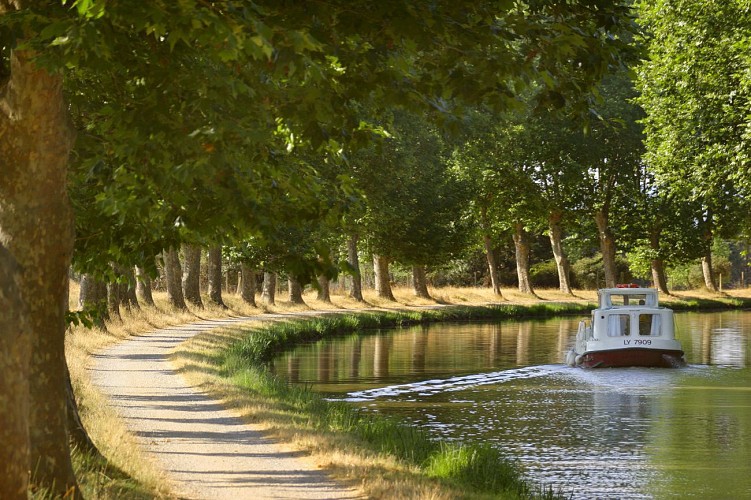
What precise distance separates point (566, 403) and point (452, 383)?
13.6 ft

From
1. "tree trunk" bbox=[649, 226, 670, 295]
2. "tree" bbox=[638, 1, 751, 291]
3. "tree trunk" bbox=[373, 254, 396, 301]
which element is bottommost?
"tree trunk" bbox=[373, 254, 396, 301]

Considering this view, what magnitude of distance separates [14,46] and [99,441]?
6.02 metres

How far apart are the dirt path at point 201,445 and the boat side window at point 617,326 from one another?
53.6 feet

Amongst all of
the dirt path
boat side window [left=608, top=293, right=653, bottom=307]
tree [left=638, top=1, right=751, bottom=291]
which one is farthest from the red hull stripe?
the dirt path

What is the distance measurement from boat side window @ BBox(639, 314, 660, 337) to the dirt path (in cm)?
1737

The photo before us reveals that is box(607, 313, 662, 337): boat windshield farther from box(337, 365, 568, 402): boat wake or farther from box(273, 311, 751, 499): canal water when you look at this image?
box(337, 365, 568, 402): boat wake

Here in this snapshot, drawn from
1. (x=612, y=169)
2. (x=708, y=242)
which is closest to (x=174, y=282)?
(x=612, y=169)

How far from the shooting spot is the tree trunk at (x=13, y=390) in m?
6.40

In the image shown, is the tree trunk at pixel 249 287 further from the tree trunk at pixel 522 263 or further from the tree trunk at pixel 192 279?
the tree trunk at pixel 522 263

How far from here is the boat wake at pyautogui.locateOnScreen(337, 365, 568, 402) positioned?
2605cm

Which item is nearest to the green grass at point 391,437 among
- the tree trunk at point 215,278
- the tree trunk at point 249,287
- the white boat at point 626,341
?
the white boat at point 626,341

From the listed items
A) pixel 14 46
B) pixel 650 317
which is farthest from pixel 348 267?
pixel 650 317

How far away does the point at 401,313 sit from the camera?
53.6 metres

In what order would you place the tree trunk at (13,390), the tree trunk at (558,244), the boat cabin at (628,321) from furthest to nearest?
1. the tree trunk at (558,244)
2. the boat cabin at (628,321)
3. the tree trunk at (13,390)
